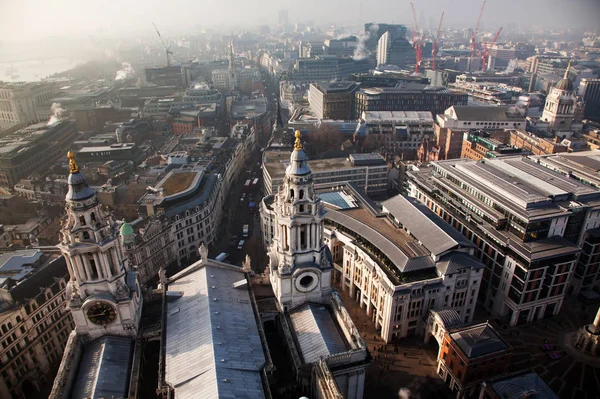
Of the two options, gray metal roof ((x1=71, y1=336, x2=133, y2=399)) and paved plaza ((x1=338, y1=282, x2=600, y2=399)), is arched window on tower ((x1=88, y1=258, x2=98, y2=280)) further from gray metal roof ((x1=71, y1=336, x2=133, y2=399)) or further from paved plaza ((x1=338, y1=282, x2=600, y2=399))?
paved plaza ((x1=338, y1=282, x2=600, y2=399))

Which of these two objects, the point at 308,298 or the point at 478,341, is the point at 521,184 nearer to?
the point at 478,341

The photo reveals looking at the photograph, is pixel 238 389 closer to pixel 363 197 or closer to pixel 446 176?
pixel 363 197

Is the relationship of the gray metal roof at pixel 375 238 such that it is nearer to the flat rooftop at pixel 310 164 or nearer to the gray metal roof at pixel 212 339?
the gray metal roof at pixel 212 339

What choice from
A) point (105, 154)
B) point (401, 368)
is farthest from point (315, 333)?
point (105, 154)

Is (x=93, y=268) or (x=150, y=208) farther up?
(x=93, y=268)

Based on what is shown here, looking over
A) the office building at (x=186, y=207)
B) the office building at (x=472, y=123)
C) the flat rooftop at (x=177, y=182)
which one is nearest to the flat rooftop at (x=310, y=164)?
the office building at (x=186, y=207)

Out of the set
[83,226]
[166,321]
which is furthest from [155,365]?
[83,226]
